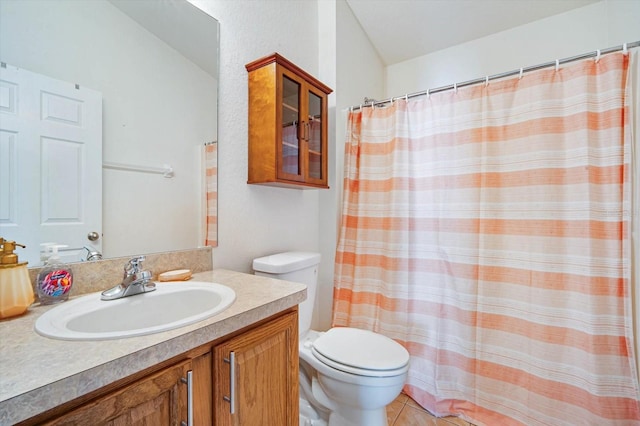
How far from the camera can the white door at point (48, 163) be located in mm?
→ 719

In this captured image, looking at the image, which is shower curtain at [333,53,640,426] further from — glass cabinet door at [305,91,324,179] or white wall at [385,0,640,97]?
white wall at [385,0,640,97]

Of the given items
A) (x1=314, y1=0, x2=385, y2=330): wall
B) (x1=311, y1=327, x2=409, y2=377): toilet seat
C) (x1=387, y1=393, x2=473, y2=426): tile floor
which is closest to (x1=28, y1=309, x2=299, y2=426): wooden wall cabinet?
(x1=311, y1=327, x2=409, y2=377): toilet seat

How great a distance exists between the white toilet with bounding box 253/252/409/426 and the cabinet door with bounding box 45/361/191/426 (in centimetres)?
67

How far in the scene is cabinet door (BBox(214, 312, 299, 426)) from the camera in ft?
2.15

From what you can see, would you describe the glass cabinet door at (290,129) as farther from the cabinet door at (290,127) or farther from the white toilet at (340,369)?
the white toilet at (340,369)

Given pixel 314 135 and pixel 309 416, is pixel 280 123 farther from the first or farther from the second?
pixel 309 416

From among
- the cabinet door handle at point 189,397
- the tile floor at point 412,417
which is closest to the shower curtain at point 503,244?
the tile floor at point 412,417

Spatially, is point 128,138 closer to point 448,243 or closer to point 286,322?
point 286,322

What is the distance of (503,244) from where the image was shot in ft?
4.39

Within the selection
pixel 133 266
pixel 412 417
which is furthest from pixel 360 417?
pixel 133 266

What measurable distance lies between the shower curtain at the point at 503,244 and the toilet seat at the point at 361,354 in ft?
1.27

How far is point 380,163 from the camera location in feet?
5.50

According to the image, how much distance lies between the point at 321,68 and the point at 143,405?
1.93 metres

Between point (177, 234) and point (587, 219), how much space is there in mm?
1698
